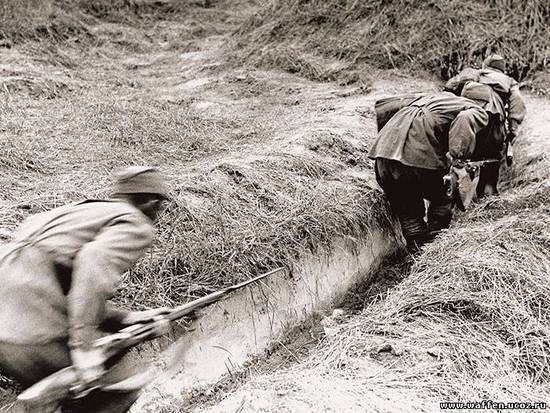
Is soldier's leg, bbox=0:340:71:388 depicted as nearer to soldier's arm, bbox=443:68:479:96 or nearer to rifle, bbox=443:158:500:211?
rifle, bbox=443:158:500:211

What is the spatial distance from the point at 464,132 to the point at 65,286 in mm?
3066

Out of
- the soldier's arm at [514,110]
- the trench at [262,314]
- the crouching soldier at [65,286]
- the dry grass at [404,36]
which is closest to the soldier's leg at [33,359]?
the crouching soldier at [65,286]

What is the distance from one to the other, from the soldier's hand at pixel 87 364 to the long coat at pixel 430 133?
2907mm

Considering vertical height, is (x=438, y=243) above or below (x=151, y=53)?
below

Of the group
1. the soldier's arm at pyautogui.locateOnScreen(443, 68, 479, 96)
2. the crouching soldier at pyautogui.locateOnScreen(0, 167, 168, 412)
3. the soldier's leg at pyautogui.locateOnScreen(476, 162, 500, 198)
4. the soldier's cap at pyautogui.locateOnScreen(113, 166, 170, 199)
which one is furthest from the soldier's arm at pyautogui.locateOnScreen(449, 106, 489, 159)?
the crouching soldier at pyautogui.locateOnScreen(0, 167, 168, 412)

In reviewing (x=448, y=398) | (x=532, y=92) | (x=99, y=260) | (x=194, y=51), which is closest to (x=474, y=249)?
(x=448, y=398)

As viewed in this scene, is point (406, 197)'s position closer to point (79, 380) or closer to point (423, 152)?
point (423, 152)

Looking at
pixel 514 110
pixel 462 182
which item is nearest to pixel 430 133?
pixel 462 182

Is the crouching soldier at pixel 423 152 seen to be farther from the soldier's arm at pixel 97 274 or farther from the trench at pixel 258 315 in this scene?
the soldier's arm at pixel 97 274

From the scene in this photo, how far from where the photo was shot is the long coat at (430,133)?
A: 13.6 feet

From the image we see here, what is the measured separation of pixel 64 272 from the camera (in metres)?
2.10

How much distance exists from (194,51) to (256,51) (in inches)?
66.8

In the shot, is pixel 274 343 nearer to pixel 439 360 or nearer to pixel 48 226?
pixel 439 360

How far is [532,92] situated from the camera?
747 centimetres
